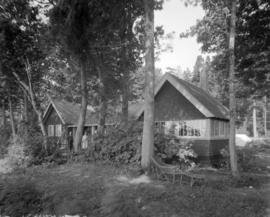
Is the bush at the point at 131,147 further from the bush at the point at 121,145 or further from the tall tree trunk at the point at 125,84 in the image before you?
the tall tree trunk at the point at 125,84

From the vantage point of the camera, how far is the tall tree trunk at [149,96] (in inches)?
395

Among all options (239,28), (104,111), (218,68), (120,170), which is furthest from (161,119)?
(239,28)

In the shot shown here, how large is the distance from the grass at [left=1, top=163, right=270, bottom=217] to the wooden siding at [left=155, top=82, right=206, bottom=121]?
22.4ft

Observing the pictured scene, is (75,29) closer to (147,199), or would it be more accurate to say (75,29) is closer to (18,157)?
(18,157)

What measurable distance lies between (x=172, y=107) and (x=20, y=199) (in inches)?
434

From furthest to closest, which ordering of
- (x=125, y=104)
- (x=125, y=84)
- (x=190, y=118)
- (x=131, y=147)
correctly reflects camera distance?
(x=125, y=84), (x=125, y=104), (x=190, y=118), (x=131, y=147)

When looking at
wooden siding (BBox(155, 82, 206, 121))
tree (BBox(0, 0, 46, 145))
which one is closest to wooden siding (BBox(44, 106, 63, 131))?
tree (BBox(0, 0, 46, 145))

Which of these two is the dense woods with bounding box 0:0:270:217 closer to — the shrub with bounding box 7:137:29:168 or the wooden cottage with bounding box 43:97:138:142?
the shrub with bounding box 7:137:29:168

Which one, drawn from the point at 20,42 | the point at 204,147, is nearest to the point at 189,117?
the point at 204,147

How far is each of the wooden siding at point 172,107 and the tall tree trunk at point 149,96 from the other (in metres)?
5.36

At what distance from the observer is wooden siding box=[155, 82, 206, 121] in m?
14.7

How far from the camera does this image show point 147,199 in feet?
22.5

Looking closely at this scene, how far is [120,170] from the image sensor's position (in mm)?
10477

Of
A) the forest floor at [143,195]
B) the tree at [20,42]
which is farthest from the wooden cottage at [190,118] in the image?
the tree at [20,42]
